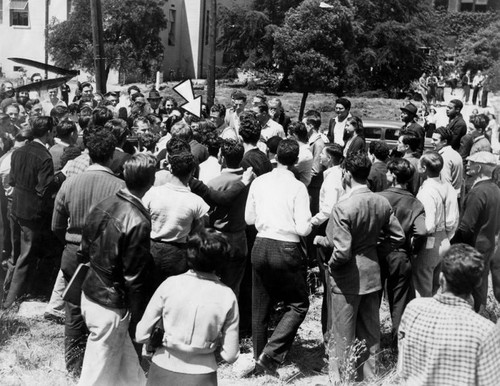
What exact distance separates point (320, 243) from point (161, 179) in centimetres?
158

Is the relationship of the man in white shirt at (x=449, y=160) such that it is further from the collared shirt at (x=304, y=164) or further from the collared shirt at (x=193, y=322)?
the collared shirt at (x=193, y=322)

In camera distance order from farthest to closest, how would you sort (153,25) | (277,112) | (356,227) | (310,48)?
(153,25) < (310,48) < (277,112) < (356,227)

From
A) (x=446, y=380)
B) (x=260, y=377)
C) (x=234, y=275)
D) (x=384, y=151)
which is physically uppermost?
(x=384, y=151)

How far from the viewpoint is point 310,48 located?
25578 mm

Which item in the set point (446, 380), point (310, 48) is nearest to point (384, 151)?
point (446, 380)

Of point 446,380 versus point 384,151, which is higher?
point 384,151

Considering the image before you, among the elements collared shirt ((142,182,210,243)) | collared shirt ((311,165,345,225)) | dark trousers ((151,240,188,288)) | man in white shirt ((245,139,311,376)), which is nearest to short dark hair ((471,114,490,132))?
collared shirt ((311,165,345,225))

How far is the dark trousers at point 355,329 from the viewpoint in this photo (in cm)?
558

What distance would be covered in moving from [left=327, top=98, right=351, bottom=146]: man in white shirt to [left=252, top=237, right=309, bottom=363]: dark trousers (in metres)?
4.08

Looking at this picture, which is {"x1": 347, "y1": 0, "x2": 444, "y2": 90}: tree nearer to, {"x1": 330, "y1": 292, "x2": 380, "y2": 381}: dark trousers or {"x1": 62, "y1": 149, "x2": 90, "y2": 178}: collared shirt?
{"x1": 62, "y1": 149, "x2": 90, "y2": 178}: collared shirt

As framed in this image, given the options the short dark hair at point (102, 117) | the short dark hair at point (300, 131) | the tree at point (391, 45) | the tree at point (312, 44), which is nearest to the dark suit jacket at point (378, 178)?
the short dark hair at point (300, 131)

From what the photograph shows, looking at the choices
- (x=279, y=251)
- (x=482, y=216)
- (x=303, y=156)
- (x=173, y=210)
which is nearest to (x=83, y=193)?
(x=173, y=210)

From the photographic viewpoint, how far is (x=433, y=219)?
254 inches

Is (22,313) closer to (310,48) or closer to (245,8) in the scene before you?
(310,48)
